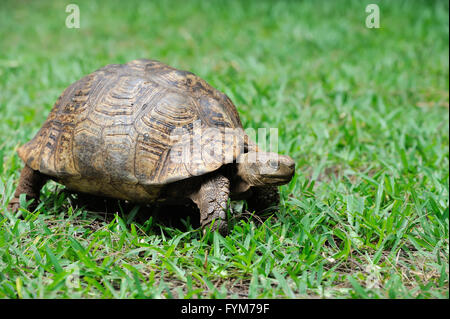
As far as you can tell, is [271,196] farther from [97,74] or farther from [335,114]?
[335,114]

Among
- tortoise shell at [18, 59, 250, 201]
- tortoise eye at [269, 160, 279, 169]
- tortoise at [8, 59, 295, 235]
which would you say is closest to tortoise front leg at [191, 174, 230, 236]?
tortoise at [8, 59, 295, 235]

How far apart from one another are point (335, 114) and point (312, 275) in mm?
2855

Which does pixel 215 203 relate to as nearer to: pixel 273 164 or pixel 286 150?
pixel 273 164

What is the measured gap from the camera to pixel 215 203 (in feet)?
9.25

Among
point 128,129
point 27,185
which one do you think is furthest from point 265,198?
point 27,185

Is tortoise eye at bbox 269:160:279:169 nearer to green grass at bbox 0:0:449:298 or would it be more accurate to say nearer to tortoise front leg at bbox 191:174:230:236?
tortoise front leg at bbox 191:174:230:236

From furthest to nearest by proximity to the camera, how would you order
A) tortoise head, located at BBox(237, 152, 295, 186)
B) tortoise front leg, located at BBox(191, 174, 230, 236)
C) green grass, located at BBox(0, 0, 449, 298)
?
1. tortoise front leg, located at BBox(191, 174, 230, 236)
2. tortoise head, located at BBox(237, 152, 295, 186)
3. green grass, located at BBox(0, 0, 449, 298)

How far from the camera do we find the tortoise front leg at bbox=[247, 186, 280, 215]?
3.22 meters

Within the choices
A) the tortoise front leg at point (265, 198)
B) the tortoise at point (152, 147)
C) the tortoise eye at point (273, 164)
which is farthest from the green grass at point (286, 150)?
the tortoise eye at point (273, 164)

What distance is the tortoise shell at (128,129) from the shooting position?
9.43 feet

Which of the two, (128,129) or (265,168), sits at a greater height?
(128,129)

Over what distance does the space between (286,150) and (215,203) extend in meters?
1.56

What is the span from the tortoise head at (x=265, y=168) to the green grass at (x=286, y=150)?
1.00ft
